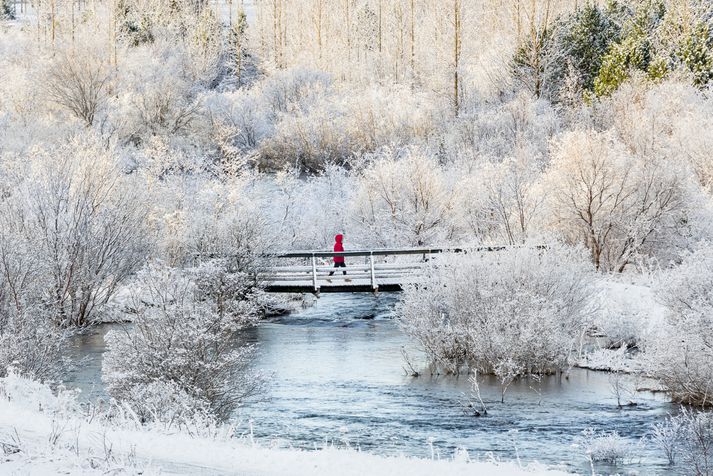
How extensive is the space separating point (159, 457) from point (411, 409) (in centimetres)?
830

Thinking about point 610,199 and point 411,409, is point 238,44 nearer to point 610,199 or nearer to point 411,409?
point 610,199

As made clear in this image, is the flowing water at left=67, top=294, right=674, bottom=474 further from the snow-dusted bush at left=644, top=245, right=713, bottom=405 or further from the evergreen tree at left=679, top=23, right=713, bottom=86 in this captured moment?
the evergreen tree at left=679, top=23, right=713, bottom=86

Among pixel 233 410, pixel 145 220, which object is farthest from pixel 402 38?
pixel 233 410

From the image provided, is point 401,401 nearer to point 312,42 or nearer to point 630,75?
point 630,75

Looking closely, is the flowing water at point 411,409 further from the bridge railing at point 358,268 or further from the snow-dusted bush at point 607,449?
the bridge railing at point 358,268

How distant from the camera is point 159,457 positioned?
8.64 metres

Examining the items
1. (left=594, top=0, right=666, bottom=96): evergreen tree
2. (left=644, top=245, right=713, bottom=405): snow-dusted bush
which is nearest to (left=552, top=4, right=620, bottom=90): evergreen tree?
(left=594, top=0, right=666, bottom=96): evergreen tree

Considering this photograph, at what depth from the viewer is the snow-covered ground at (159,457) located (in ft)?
26.3

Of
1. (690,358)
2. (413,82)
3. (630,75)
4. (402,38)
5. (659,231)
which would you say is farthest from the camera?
(402,38)

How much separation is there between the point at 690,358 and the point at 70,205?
1586 cm

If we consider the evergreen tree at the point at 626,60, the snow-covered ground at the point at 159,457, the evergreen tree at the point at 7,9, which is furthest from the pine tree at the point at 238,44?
the snow-covered ground at the point at 159,457

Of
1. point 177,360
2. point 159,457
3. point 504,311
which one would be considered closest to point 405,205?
point 504,311

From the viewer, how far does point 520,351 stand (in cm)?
1897

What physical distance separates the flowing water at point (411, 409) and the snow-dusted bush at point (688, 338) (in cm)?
56
